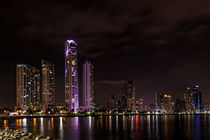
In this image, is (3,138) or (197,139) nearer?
(3,138)

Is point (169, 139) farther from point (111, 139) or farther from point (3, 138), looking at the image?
point (3, 138)

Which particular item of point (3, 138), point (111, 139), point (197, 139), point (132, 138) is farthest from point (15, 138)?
point (197, 139)

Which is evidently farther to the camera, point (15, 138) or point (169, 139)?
point (169, 139)

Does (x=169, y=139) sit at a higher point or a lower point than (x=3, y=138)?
lower

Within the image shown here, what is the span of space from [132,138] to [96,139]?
238 inches

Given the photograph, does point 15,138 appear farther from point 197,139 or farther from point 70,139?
point 197,139

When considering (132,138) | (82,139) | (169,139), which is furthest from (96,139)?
(169,139)

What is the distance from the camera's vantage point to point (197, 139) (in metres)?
42.3

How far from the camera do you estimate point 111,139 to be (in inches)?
1622

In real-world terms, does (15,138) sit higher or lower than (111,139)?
higher

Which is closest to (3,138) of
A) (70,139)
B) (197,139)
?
(70,139)

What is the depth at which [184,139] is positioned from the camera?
42562 millimetres

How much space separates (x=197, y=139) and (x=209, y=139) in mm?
2018

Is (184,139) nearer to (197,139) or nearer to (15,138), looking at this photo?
(197,139)
